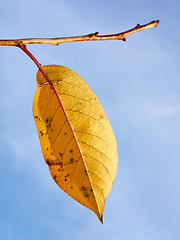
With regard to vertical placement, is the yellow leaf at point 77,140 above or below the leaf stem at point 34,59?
below

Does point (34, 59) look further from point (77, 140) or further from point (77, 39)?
point (77, 140)

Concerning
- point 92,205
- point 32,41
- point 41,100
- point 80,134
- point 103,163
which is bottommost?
point 92,205

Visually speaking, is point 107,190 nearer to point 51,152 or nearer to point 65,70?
point 51,152

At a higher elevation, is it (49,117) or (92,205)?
(49,117)

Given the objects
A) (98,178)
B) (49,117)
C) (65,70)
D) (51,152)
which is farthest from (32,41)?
(98,178)

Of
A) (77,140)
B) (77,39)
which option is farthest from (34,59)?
(77,140)

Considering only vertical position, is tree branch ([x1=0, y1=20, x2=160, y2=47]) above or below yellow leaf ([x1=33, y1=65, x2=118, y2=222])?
above

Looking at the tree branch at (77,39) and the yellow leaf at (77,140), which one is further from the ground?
the tree branch at (77,39)

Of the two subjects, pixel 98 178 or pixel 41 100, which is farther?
pixel 41 100
